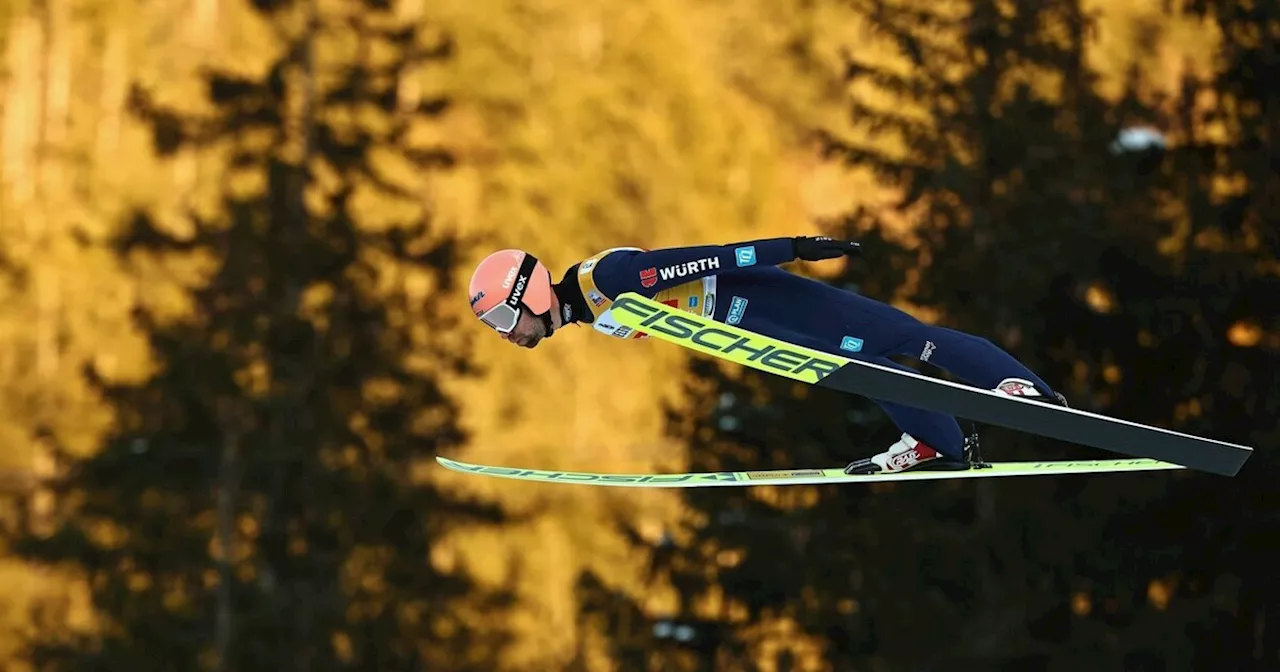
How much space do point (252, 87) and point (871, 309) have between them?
14.0m

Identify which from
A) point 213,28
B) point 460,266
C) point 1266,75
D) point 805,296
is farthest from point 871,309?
point 213,28

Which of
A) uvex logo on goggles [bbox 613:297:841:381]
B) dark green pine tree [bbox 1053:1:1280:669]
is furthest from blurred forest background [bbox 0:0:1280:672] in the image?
uvex logo on goggles [bbox 613:297:841:381]

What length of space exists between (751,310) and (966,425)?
9.55 m

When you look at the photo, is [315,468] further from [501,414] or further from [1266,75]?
[1266,75]

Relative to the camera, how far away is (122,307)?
1908 centimetres

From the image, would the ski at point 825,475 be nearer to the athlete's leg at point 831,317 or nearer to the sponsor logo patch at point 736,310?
the athlete's leg at point 831,317

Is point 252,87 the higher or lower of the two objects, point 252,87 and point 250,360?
the higher

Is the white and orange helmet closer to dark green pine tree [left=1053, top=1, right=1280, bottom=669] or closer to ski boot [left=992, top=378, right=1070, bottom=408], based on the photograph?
ski boot [left=992, top=378, right=1070, bottom=408]

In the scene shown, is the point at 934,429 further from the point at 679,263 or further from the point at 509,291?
the point at 509,291

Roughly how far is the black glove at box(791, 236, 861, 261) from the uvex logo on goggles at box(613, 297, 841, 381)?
437 mm

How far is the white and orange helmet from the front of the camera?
6762mm

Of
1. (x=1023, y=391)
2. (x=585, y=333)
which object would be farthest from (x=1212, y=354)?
(x=1023, y=391)

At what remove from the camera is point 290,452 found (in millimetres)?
19000

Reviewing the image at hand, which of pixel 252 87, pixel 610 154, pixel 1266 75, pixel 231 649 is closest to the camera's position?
pixel 1266 75
